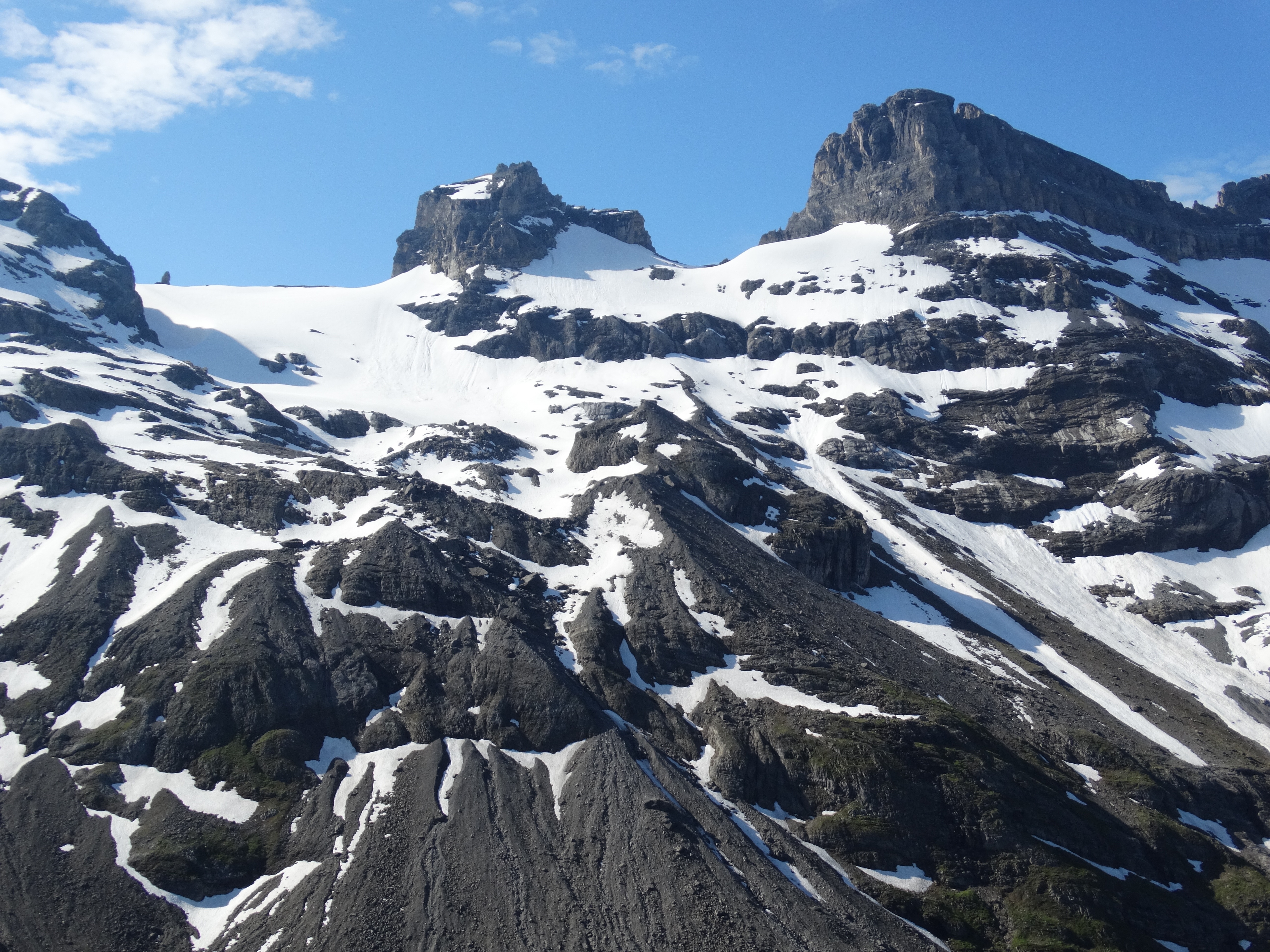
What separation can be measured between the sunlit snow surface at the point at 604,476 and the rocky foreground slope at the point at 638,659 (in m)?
0.60

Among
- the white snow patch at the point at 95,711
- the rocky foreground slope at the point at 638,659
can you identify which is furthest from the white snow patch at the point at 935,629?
the white snow patch at the point at 95,711

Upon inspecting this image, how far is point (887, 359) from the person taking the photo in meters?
166

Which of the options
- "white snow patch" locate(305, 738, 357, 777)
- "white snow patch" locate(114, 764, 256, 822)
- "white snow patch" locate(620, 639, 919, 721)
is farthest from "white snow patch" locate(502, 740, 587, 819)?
"white snow patch" locate(114, 764, 256, 822)

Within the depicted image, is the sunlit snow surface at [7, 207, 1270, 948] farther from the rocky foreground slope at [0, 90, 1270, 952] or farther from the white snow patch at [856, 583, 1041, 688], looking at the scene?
the rocky foreground slope at [0, 90, 1270, 952]

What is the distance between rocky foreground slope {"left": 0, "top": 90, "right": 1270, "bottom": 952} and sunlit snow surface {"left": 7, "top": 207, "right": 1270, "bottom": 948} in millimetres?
604

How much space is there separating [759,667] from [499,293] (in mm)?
140223

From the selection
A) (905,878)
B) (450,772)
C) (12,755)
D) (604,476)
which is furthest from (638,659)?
(12,755)

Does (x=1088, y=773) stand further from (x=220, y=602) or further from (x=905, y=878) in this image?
(x=220, y=602)

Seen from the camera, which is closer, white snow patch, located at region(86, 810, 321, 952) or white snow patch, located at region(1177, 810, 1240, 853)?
white snow patch, located at region(86, 810, 321, 952)

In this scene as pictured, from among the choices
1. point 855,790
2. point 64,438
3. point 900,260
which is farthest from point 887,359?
point 64,438

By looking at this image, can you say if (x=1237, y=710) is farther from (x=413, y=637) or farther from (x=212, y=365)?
(x=212, y=365)

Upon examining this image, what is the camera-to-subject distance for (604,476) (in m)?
112

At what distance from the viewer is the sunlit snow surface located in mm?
71375

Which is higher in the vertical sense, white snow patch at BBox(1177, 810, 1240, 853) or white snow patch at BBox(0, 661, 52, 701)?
white snow patch at BBox(0, 661, 52, 701)
